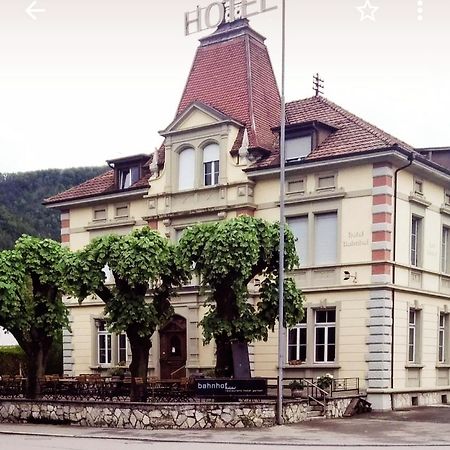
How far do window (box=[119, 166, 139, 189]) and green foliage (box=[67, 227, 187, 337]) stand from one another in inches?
441

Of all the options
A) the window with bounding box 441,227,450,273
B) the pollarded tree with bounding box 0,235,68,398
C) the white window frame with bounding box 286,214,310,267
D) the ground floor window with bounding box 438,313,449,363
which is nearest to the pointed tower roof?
the white window frame with bounding box 286,214,310,267

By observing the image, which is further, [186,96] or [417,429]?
[186,96]

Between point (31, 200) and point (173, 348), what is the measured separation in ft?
217

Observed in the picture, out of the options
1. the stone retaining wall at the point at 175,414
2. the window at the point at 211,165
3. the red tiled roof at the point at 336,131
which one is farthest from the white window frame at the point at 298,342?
the window at the point at 211,165

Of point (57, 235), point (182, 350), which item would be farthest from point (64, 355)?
point (57, 235)

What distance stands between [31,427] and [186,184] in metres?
13.0

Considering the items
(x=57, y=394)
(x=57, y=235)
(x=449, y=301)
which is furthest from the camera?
(x=57, y=235)

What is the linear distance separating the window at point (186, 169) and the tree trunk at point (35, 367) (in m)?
9.17

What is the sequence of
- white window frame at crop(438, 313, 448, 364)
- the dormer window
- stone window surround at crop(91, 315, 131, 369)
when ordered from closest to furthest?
white window frame at crop(438, 313, 448, 364)
stone window surround at crop(91, 315, 131, 369)
the dormer window

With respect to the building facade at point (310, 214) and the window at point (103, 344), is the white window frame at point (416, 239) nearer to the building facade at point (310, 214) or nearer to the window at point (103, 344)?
the building facade at point (310, 214)

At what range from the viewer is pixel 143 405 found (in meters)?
23.8

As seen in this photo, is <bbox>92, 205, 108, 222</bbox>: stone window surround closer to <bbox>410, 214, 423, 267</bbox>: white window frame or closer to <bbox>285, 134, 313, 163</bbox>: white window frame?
<bbox>285, 134, 313, 163</bbox>: white window frame

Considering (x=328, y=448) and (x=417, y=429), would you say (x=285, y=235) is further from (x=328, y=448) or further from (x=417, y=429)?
(x=328, y=448)

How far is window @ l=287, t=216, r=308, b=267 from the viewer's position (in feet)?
103
